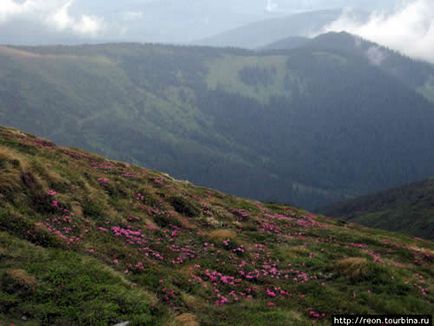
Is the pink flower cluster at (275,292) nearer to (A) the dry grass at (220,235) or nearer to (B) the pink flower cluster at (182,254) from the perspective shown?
(B) the pink flower cluster at (182,254)

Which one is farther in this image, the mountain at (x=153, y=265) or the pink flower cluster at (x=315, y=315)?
the pink flower cluster at (x=315, y=315)

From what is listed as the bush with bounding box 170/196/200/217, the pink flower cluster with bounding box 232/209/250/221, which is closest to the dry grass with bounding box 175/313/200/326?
the bush with bounding box 170/196/200/217

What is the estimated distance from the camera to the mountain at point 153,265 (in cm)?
1670

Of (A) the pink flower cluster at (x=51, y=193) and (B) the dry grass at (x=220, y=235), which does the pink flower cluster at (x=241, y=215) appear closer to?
(B) the dry grass at (x=220, y=235)

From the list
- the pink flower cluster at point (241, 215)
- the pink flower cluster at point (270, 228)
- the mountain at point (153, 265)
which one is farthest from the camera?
the pink flower cluster at point (241, 215)

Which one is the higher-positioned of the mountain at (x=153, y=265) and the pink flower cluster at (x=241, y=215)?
the mountain at (x=153, y=265)

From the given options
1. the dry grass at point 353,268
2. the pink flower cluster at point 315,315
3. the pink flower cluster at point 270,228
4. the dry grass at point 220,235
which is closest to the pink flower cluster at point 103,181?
the dry grass at point 220,235

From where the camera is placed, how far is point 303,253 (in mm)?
29438

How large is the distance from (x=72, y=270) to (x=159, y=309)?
3.97 m

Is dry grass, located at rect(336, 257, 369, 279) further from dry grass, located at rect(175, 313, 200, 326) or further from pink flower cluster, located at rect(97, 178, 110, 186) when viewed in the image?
pink flower cluster, located at rect(97, 178, 110, 186)

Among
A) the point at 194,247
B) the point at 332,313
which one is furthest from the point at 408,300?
the point at 194,247

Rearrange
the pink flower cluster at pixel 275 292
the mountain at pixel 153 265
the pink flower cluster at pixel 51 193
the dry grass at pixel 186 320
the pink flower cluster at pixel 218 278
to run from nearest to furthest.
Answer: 1. the dry grass at pixel 186 320
2. the mountain at pixel 153 265
3. the pink flower cluster at pixel 275 292
4. the pink flower cluster at pixel 218 278
5. the pink flower cluster at pixel 51 193

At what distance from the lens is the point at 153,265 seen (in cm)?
2192

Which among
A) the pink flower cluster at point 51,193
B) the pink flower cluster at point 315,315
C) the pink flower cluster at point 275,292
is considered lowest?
the pink flower cluster at point 275,292
